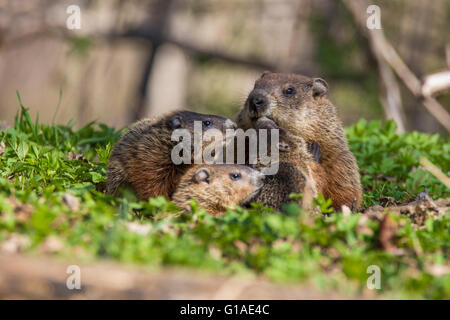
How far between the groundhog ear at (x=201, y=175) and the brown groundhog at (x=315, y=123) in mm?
947

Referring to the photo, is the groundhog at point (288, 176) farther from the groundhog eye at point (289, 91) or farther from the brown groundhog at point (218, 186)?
the groundhog eye at point (289, 91)

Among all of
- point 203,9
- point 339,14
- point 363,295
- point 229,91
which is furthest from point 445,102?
point 363,295

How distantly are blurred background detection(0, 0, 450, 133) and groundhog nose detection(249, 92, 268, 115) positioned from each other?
10.1 meters

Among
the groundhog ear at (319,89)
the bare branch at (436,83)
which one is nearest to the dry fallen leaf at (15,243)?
the groundhog ear at (319,89)

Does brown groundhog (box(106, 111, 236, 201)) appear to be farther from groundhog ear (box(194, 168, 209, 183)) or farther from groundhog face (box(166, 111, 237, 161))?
groundhog ear (box(194, 168, 209, 183))

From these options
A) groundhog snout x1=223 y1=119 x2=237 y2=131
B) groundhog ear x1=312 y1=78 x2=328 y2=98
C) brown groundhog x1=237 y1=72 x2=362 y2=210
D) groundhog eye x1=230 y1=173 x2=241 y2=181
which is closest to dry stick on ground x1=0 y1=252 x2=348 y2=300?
groundhog eye x1=230 y1=173 x2=241 y2=181

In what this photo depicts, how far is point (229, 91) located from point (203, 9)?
314 centimetres

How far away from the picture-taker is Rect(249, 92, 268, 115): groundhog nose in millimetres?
6043

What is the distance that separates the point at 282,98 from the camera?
6.15m

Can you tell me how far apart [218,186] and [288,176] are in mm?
821

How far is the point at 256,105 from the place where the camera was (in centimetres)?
608

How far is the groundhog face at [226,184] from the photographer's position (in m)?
5.61

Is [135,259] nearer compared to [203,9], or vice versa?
[135,259]
